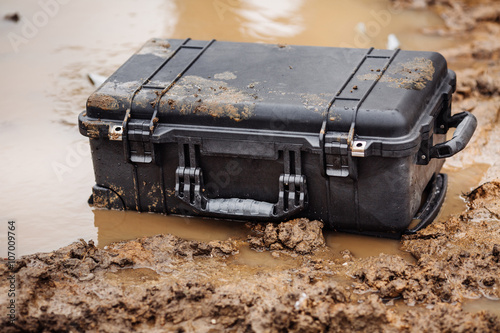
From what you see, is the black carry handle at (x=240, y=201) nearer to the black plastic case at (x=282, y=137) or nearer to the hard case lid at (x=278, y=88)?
the black plastic case at (x=282, y=137)

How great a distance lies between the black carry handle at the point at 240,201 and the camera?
4.23m

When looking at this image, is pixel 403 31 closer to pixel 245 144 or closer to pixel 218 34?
pixel 218 34

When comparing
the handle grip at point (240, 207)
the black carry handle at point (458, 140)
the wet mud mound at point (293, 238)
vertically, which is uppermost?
the black carry handle at point (458, 140)

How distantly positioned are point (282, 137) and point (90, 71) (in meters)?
3.18

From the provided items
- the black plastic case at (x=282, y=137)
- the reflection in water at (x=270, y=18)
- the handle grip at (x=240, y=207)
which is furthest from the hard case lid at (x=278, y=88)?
the reflection in water at (x=270, y=18)

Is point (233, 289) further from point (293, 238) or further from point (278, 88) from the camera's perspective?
point (278, 88)

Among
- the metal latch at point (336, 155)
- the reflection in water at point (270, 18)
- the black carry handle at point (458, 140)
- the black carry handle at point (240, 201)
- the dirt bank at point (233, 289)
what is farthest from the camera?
the reflection in water at point (270, 18)

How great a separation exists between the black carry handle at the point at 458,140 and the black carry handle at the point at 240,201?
782 millimetres

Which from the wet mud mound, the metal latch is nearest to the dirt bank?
the wet mud mound

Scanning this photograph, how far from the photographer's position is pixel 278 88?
4.36m

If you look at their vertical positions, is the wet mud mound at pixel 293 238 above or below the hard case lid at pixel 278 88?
below

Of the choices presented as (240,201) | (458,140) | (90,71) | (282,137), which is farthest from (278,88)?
(90,71)

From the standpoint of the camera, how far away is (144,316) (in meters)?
3.59

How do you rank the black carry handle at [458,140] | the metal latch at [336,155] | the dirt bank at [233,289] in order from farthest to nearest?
the black carry handle at [458,140] < the metal latch at [336,155] < the dirt bank at [233,289]
